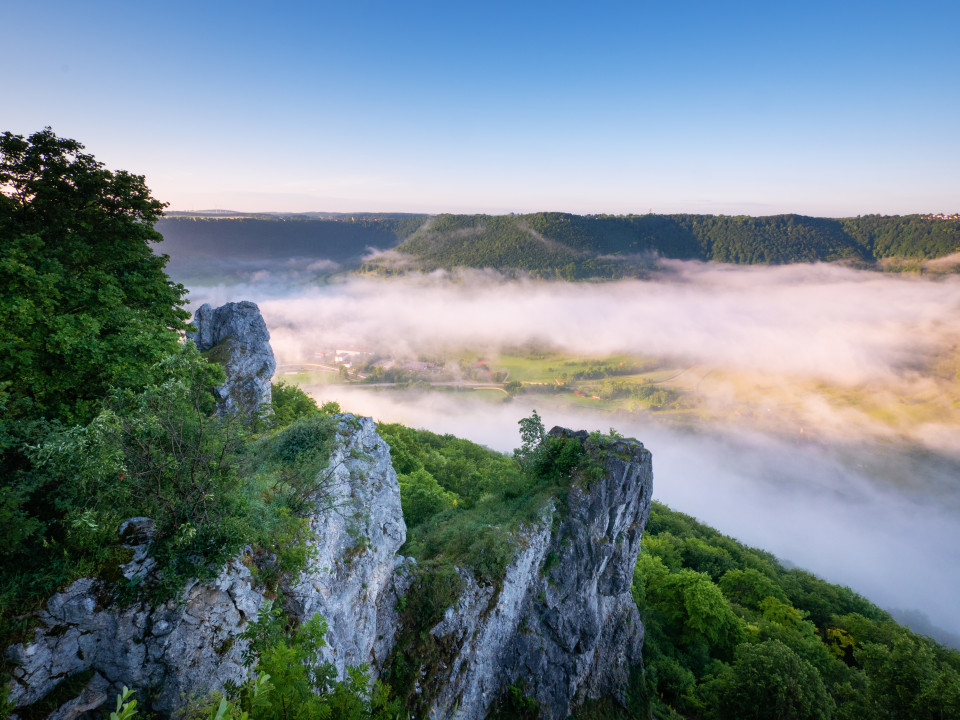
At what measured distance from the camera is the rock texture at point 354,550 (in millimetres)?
12203

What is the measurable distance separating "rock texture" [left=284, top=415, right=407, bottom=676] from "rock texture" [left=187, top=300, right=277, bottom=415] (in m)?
10.9

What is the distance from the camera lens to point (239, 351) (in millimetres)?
26766

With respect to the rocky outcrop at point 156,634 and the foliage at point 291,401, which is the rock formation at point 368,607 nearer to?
the rocky outcrop at point 156,634

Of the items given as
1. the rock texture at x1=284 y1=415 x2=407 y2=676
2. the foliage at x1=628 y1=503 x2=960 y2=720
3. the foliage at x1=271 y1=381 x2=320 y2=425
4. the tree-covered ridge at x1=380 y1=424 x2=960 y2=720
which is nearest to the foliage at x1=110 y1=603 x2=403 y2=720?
the rock texture at x1=284 y1=415 x2=407 y2=676

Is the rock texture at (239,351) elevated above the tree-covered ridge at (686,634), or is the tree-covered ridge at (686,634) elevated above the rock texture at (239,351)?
the rock texture at (239,351)

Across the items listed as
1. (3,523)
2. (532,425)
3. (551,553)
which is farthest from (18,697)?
(532,425)

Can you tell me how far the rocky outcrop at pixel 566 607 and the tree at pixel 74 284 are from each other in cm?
1594

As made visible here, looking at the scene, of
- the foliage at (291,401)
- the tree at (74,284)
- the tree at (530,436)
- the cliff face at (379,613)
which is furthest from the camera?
the foliage at (291,401)

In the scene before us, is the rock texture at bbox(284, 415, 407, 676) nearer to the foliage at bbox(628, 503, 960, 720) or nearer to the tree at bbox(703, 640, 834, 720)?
the foliage at bbox(628, 503, 960, 720)

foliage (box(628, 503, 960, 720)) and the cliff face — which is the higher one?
the cliff face

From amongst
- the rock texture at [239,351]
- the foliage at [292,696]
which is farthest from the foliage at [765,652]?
the rock texture at [239,351]

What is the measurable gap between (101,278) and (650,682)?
38.6 meters

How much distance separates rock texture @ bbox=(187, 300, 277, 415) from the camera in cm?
2430

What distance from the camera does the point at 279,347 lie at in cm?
19125
